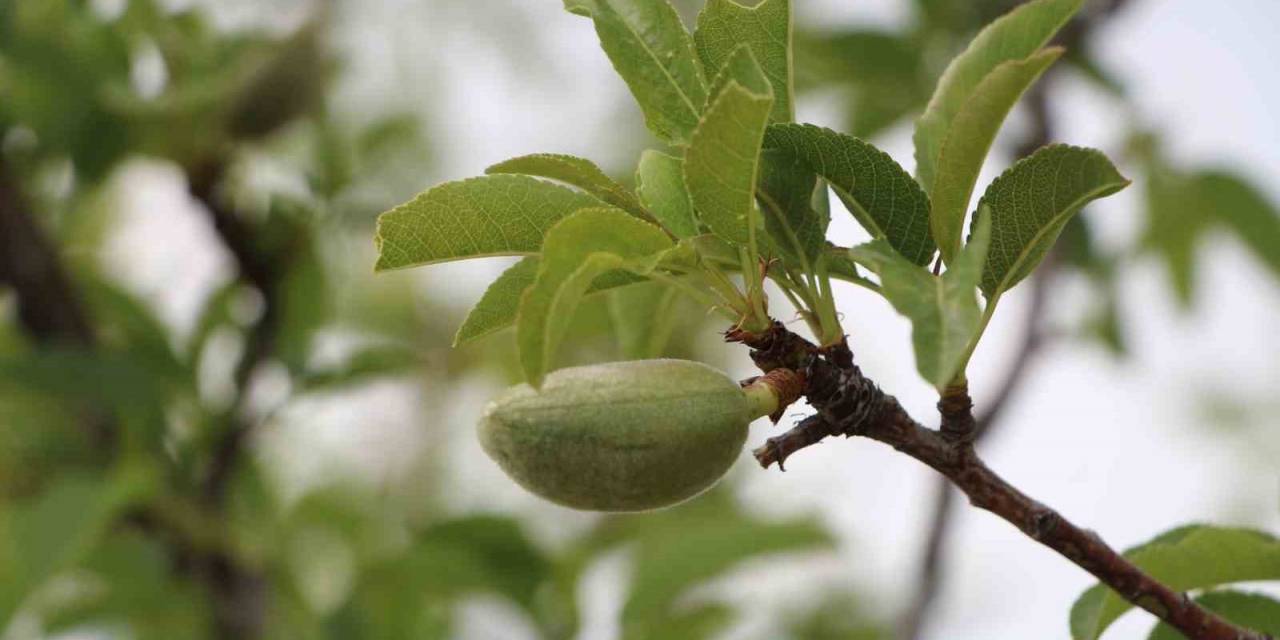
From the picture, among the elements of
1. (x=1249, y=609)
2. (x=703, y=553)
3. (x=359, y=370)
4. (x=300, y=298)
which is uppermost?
(x=300, y=298)

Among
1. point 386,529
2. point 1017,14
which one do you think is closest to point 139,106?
point 386,529

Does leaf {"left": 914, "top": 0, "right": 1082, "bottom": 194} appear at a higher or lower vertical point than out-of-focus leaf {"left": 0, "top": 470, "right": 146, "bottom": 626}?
lower

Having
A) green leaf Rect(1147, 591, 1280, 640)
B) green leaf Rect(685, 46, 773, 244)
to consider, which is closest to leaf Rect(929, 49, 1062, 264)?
green leaf Rect(685, 46, 773, 244)

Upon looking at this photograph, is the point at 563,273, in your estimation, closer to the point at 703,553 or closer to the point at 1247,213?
the point at 703,553

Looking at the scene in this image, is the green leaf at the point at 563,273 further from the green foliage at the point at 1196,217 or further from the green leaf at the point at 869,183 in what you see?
the green foliage at the point at 1196,217

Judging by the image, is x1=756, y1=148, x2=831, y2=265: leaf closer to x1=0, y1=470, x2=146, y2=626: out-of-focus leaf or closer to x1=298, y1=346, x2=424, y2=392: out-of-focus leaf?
x1=0, y1=470, x2=146, y2=626: out-of-focus leaf

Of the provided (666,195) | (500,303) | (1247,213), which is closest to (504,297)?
(500,303)
